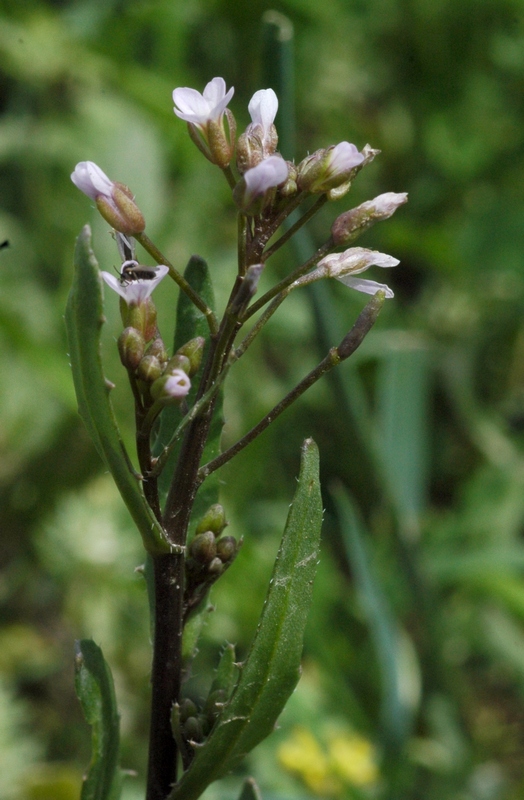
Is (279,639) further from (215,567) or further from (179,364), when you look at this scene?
(179,364)

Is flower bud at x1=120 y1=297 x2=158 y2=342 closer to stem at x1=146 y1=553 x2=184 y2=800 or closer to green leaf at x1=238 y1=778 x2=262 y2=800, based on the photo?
stem at x1=146 y1=553 x2=184 y2=800

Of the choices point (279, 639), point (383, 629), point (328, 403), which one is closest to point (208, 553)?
point (279, 639)

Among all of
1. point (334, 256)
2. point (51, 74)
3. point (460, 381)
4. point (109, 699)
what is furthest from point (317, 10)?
point (109, 699)

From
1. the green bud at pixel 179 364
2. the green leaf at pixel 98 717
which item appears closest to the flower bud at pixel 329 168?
the green bud at pixel 179 364

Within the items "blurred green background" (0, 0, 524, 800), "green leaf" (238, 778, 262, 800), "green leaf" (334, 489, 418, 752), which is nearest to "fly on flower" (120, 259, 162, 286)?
"green leaf" (238, 778, 262, 800)

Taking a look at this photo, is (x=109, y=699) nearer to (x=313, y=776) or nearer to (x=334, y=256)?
(x=334, y=256)

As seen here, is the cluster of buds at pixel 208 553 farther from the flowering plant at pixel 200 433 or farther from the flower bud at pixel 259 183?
the flower bud at pixel 259 183
